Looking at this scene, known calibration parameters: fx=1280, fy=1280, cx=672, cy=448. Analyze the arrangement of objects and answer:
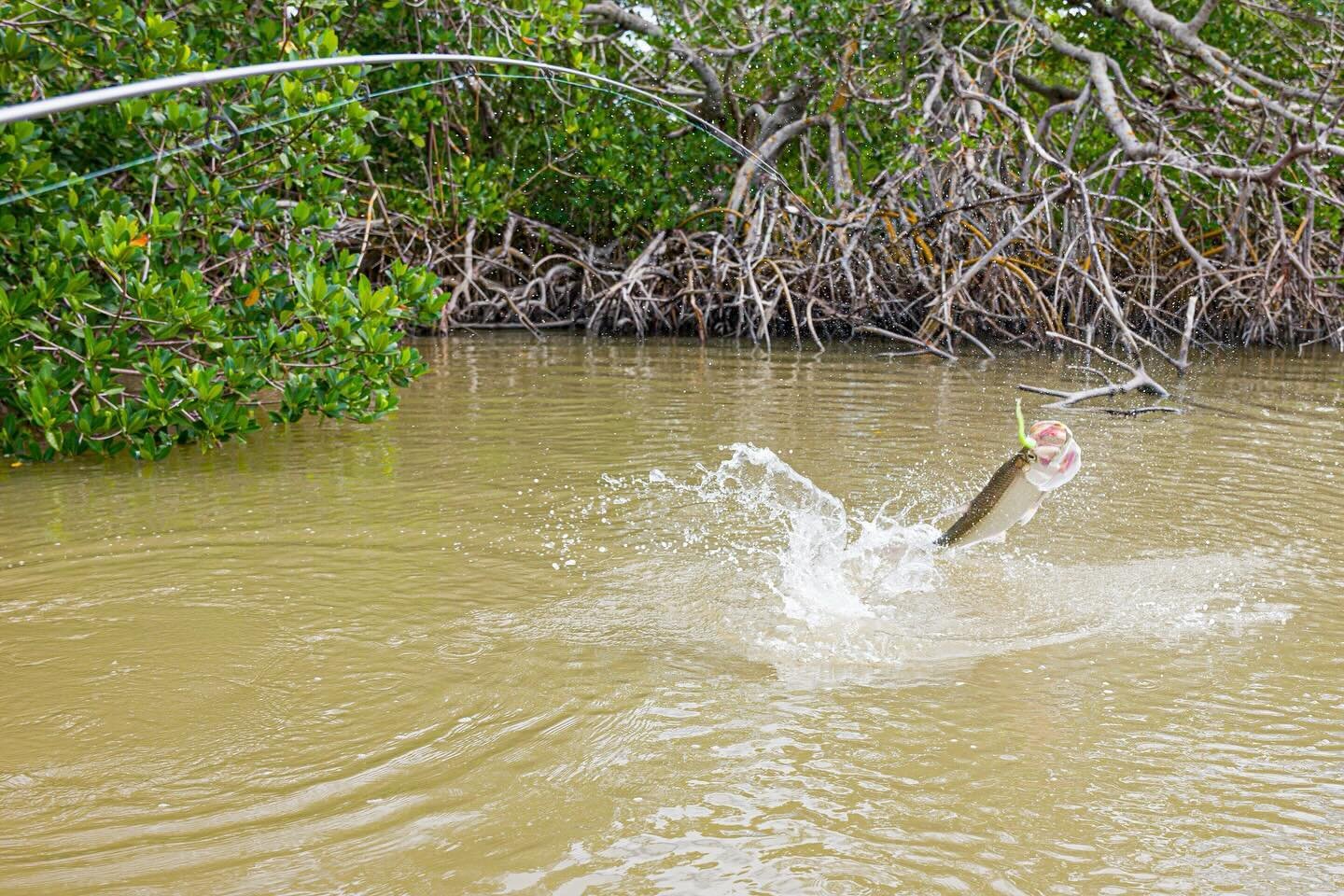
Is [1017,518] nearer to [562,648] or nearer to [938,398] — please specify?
[562,648]

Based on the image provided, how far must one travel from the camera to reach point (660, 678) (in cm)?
242

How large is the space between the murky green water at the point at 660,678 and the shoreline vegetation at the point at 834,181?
1382mm

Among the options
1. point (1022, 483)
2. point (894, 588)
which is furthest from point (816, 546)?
point (1022, 483)

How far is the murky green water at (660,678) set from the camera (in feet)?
5.90

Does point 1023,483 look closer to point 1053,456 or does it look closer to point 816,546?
point 1053,456

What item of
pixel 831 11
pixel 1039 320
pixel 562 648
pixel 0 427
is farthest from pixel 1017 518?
pixel 831 11

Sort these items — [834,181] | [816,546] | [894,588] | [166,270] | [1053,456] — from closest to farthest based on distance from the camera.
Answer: [1053,456], [894,588], [816,546], [166,270], [834,181]

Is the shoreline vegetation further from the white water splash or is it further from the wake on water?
the wake on water

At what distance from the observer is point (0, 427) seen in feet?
13.7

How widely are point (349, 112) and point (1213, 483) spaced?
323 cm

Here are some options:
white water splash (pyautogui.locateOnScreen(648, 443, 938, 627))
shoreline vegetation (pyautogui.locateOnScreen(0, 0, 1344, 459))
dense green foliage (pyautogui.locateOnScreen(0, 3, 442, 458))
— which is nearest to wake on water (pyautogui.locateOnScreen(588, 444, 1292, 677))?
white water splash (pyautogui.locateOnScreen(648, 443, 938, 627))

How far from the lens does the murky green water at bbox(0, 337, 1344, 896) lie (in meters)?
1.80

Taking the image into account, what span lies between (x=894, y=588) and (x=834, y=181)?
6.36 m

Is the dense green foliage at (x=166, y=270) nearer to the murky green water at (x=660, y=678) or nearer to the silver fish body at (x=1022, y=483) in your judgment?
the murky green water at (x=660, y=678)
